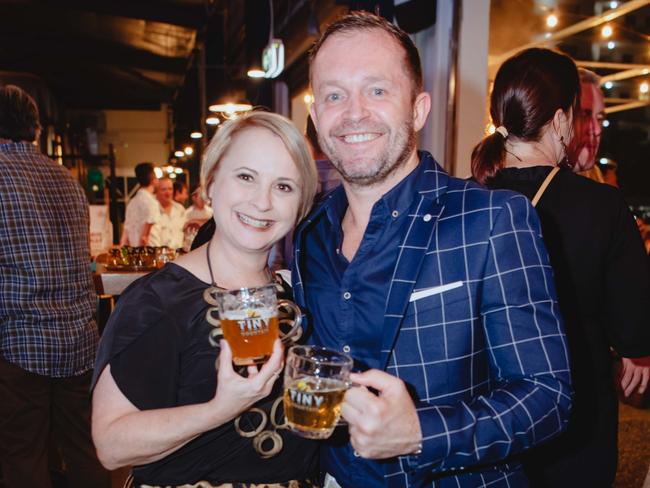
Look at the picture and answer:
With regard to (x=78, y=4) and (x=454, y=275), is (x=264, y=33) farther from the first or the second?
(x=454, y=275)

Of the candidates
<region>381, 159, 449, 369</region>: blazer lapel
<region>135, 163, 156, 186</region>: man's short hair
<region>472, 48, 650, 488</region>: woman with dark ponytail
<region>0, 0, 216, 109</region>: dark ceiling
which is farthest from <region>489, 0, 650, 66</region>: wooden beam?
<region>0, 0, 216, 109</region>: dark ceiling

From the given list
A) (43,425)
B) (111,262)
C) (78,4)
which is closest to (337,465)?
(43,425)

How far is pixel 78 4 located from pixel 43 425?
960 cm

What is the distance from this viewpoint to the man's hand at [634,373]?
2.04m

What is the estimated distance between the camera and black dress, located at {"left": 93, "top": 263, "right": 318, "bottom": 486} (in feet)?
4.59

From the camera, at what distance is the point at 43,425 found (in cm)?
299

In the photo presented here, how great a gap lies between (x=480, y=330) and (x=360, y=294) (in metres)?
0.34

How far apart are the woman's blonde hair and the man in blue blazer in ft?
0.28

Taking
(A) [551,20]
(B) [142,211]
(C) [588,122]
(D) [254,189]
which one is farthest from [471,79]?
(B) [142,211]

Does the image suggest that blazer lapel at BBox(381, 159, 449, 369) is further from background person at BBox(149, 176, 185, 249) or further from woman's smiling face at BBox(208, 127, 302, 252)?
background person at BBox(149, 176, 185, 249)

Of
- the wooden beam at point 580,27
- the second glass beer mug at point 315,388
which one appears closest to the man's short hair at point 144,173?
the wooden beam at point 580,27

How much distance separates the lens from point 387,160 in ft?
5.11

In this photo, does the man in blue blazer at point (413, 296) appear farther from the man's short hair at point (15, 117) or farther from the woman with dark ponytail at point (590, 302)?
the man's short hair at point (15, 117)

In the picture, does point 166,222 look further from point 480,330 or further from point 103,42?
point 103,42
